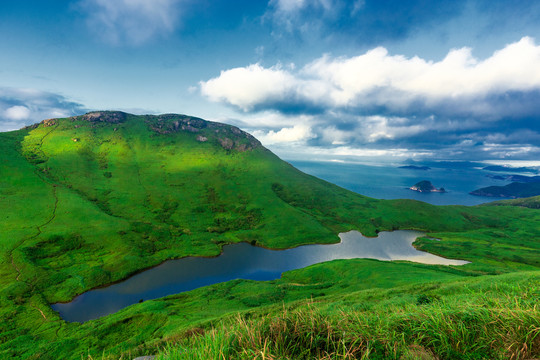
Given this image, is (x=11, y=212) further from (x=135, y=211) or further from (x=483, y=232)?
(x=483, y=232)

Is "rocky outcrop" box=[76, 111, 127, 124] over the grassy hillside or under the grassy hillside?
over

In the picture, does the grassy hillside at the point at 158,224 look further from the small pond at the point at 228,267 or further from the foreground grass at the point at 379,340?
the foreground grass at the point at 379,340

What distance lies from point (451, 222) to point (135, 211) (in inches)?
6354

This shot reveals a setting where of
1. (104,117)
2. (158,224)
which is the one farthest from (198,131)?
(158,224)

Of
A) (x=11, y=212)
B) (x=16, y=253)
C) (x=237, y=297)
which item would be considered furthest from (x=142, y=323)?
(x=11, y=212)

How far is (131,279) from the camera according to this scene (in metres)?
49.7

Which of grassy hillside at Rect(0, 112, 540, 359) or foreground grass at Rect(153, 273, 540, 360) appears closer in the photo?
foreground grass at Rect(153, 273, 540, 360)

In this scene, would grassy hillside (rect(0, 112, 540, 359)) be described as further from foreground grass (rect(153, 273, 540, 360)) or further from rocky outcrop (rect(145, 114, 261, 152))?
foreground grass (rect(153, 273, 540, 360))

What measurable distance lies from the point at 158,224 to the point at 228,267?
1492 inches

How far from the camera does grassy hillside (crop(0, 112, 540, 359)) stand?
30734 millimetres

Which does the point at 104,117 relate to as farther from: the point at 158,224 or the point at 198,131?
the point at 158,224

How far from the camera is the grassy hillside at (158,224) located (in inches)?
1210

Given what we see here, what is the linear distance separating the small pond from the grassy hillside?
3.13m

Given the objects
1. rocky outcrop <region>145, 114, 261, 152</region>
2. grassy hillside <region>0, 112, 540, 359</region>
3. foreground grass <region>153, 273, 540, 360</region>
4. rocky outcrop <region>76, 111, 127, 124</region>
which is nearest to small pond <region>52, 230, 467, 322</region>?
grassy hillside <region>0, 112, 540, 359</region>
